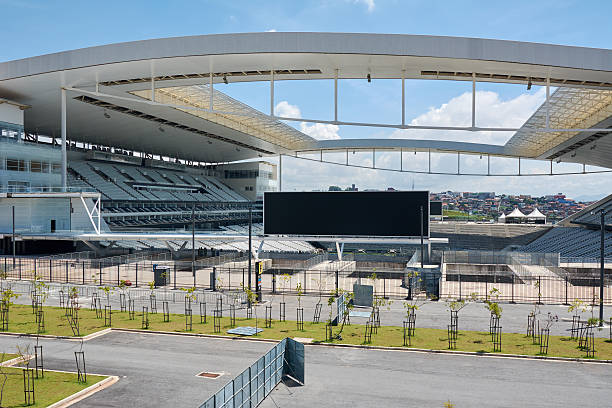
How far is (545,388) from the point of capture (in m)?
14.1

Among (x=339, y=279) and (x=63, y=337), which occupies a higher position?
(x=63, y=337)

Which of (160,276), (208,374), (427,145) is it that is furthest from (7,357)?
(427,145)

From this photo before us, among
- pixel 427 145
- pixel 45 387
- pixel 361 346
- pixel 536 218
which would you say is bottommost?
pixel 361 346

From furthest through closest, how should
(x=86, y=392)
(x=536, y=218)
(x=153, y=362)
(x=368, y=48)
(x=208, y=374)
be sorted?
(x=536, y=218), (x=368, y=48), (x=153, y=362), (x=208, y=374), (x=86, y=392)

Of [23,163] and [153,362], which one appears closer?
[153,362]

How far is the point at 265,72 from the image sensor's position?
35.7 m

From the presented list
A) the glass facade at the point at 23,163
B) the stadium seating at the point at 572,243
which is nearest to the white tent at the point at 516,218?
the stadium seating at the point at 572,243

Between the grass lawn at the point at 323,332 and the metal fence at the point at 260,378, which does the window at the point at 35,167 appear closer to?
the grass lawn at the point at 323,332

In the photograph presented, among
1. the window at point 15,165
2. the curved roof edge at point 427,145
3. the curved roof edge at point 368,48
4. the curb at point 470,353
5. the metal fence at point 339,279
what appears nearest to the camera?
the curb at point 470,353

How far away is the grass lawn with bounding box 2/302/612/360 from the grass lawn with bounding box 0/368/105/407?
5280mm

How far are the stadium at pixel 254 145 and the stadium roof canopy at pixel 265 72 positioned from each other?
0.12 meters

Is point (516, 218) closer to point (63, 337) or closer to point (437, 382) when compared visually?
point (437, 382)

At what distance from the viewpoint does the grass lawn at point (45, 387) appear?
1276cm

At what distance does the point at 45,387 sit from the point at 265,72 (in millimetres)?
27063
